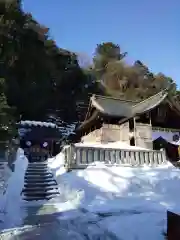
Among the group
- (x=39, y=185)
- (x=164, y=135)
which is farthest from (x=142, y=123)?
(x=39, y=185)

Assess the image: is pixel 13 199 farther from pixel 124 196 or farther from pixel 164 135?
pixel 164 135

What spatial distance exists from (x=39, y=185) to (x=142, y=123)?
1247cm

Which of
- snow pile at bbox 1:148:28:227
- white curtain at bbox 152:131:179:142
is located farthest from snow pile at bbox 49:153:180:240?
white curtain at bbox 152:131:179:142

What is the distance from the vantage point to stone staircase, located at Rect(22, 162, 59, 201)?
983 cm

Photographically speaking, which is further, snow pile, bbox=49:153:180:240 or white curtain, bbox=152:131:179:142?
white curtain, bbox=152:131:179:142

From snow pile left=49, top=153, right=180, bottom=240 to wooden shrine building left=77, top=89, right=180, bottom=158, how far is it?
7724mm

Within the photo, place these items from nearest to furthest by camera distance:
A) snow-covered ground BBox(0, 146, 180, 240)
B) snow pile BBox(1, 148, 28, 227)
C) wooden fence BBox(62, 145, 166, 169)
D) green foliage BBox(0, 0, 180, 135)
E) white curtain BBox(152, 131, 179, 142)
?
snow-covered ground BBox(0, 146, 180, 240)
snow pile BBox(1, 148, 28, 227)
wooden fence BBox(62, 145, 166, 169)
white curtain BBox(152, 131, 179, 142)
green foliage BBox(0, 0, 180, 135)

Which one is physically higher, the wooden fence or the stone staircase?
the wooden fence

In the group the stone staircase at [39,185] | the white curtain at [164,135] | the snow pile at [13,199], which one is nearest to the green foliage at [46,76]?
the stone staircase at [39,185]

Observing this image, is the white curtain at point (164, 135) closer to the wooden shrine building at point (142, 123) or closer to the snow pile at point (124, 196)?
the wooden shrine building at point (142, 123)

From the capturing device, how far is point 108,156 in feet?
42.2

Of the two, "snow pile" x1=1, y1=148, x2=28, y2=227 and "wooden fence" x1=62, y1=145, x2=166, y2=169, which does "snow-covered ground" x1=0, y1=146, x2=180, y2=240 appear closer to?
"snow pile" x1=1, y1=148, x2=28, y2=227

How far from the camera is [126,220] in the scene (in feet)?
22.9

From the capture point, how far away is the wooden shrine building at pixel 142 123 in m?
20.5
